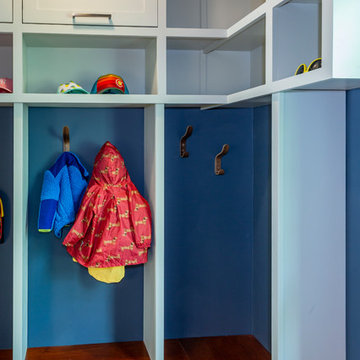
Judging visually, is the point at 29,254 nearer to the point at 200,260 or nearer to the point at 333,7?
the point at 200,260

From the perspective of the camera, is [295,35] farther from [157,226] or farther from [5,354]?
[5,354]

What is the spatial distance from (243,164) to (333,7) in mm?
1620

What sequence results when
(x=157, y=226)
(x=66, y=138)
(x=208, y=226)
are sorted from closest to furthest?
1. (x=157, y=226)
2. (x=66, y=138)
3. (x=208, y=226)

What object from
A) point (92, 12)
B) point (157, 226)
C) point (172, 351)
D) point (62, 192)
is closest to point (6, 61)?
point (92, 12)

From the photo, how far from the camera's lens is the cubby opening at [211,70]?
9.93ft

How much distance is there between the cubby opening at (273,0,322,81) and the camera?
177 centimetres

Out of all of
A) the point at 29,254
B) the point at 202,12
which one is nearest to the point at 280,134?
the point at 202,12

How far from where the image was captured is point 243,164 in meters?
3.16

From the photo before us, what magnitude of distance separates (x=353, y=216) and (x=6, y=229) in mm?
1857

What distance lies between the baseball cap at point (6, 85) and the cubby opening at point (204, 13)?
90 centimetres

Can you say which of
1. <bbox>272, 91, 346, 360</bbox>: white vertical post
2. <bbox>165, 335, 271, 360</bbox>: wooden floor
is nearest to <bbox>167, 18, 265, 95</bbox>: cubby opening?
<bbox>272, 91, 346, 360</bbox>: white vertical post

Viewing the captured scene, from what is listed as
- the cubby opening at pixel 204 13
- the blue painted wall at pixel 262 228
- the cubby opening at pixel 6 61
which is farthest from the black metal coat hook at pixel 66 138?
the blue painted wall at pixel 262 228

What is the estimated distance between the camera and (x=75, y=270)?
9.96ft

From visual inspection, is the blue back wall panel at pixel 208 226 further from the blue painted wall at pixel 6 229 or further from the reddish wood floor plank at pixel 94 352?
the blue painted wall at pixel 6 229
